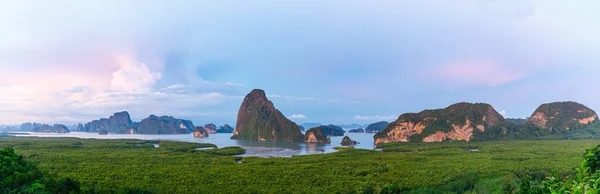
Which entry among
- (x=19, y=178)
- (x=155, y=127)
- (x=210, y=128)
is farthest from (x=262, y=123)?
(x=19, y=178)

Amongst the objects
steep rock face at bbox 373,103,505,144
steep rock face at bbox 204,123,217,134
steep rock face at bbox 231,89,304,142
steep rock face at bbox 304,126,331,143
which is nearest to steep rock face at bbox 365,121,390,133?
steep rock face at bbox 204,123,217,134

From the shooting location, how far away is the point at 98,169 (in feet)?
112

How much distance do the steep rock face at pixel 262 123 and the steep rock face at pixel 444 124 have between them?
30.5 metres

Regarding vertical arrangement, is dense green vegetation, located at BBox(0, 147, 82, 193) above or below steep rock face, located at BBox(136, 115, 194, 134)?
below

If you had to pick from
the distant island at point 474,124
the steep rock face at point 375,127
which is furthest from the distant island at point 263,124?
the steep rock face at point 375,127

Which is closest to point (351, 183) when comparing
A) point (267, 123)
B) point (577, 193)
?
point (577, 193)

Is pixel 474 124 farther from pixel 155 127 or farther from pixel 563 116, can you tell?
pixel 155 127

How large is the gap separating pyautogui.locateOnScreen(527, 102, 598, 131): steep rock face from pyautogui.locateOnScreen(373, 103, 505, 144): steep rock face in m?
18.2

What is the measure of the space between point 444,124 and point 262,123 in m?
60.1

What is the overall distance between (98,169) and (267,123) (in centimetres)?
7714

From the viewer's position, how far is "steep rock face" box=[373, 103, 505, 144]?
82.4 metres

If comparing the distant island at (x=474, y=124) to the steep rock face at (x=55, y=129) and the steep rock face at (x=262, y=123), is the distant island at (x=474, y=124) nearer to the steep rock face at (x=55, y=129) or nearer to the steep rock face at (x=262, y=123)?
the steep rock face at (x=262, y=123)

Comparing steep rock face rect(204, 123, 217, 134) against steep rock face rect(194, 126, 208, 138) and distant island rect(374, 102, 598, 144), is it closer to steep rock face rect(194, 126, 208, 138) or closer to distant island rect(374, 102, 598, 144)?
steep rock face rect(194, 126, 208, 138)

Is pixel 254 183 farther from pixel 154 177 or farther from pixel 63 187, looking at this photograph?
pixel 63 187
